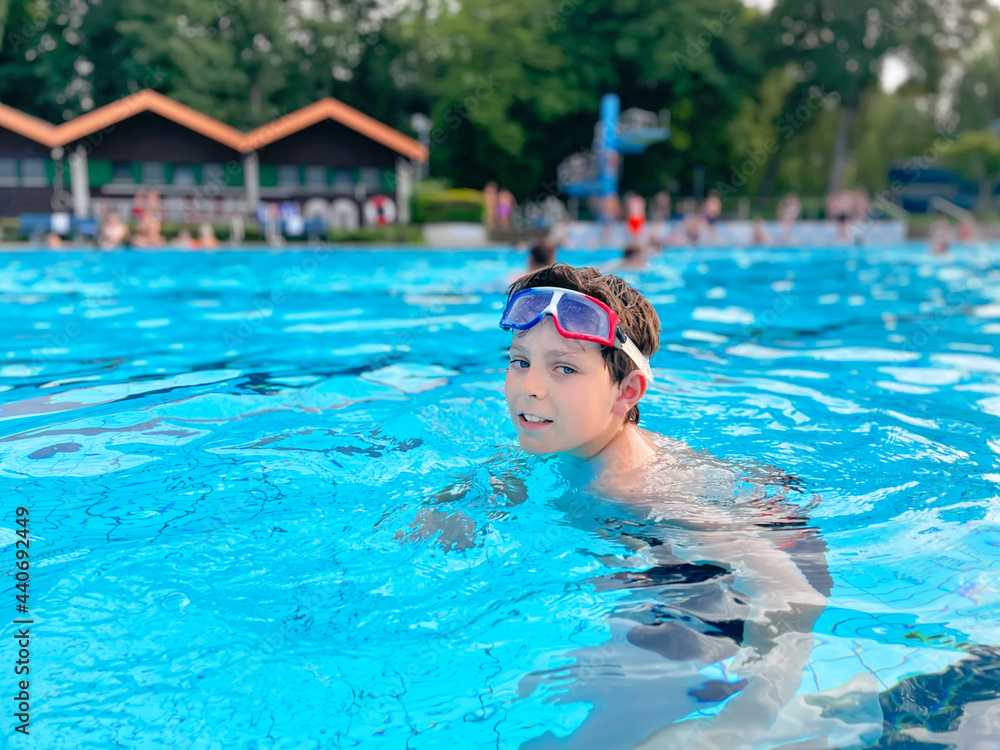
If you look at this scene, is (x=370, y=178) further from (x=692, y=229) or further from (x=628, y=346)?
(x=628, y=346)

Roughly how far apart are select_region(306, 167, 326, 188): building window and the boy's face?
2932 centimetres

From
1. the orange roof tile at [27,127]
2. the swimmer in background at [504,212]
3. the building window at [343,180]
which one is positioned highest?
the orange roof tile at [27,127]

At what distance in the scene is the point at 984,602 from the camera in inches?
100

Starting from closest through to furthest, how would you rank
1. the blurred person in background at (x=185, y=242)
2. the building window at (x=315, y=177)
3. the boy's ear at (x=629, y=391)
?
the boy's ear at (x=629, y=391) → the blurred person in background at (x=185, y=242) → the building window at (x=315, y=177)

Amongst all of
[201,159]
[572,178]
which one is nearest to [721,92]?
[572,178]

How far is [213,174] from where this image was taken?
97.6 ft

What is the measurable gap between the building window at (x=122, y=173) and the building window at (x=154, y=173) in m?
0.41

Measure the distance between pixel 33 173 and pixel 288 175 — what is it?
26.0 feet

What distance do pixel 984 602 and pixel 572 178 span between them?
3057 cm

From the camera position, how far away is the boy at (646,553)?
200 centimetres

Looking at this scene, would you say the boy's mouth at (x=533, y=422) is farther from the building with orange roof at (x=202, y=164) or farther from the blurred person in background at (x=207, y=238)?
the building with orange roof at (x=202, y=164)

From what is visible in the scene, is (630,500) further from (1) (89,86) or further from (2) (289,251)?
(1) (89,86)

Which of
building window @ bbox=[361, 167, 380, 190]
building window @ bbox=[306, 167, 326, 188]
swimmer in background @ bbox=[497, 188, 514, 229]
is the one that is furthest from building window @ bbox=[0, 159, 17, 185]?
swimmer in background @ bbox=[497, 188, 514, 229]

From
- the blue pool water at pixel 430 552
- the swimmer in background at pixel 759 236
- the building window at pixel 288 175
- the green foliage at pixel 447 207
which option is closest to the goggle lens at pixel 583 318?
the blue pool water at pixel 430 552
